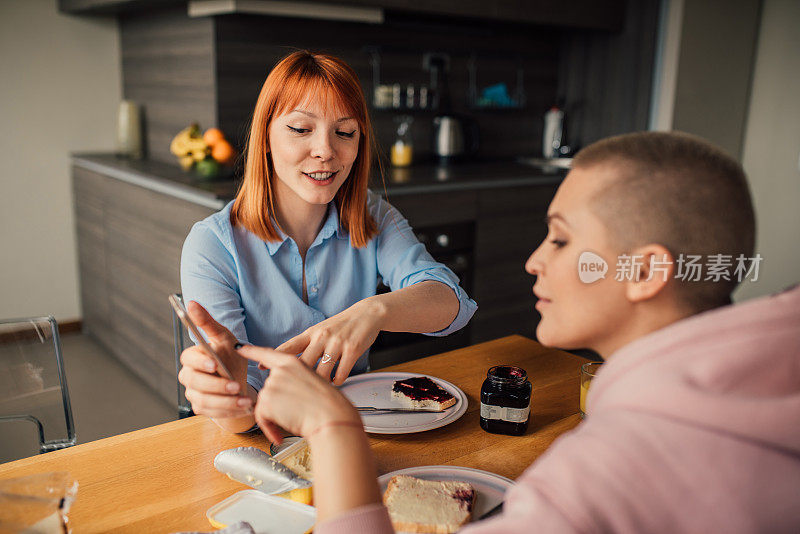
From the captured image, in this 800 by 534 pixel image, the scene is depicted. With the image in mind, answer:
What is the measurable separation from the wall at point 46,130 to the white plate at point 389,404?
2.75 m

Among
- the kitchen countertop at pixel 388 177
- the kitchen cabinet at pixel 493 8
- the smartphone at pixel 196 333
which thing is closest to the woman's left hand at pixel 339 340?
the smartphone at pixel 196 333

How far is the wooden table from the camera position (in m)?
0.87

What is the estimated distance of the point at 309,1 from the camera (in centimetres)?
260

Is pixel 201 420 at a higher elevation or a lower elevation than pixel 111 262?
higher

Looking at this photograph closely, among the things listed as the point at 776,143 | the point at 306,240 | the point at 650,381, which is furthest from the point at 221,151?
the point at 776,143

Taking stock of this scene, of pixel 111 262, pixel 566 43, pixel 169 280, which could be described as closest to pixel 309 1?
pixel 169 280

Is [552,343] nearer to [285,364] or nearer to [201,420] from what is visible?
[285,364]

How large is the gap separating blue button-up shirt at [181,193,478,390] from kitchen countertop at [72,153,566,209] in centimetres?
54

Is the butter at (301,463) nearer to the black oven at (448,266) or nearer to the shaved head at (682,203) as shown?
the shaved head at (682,203)

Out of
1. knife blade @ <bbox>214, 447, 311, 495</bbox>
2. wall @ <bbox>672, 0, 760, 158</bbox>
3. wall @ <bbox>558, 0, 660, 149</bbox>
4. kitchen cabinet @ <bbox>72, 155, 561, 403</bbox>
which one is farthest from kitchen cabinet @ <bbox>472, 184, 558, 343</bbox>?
knife blade @ <bbox>214, 447, 311, 495</bbox>

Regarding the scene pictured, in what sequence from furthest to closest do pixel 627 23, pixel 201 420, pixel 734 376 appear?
pixel 627 23 → pixel 201 420 → pixel 734 376

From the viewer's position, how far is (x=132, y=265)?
9.44ft

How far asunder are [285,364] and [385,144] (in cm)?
267

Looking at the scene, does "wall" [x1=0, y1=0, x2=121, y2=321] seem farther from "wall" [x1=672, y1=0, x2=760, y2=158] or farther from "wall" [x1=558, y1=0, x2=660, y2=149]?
"wall" [x1=672, y1=0, x2=760, y2=158]
